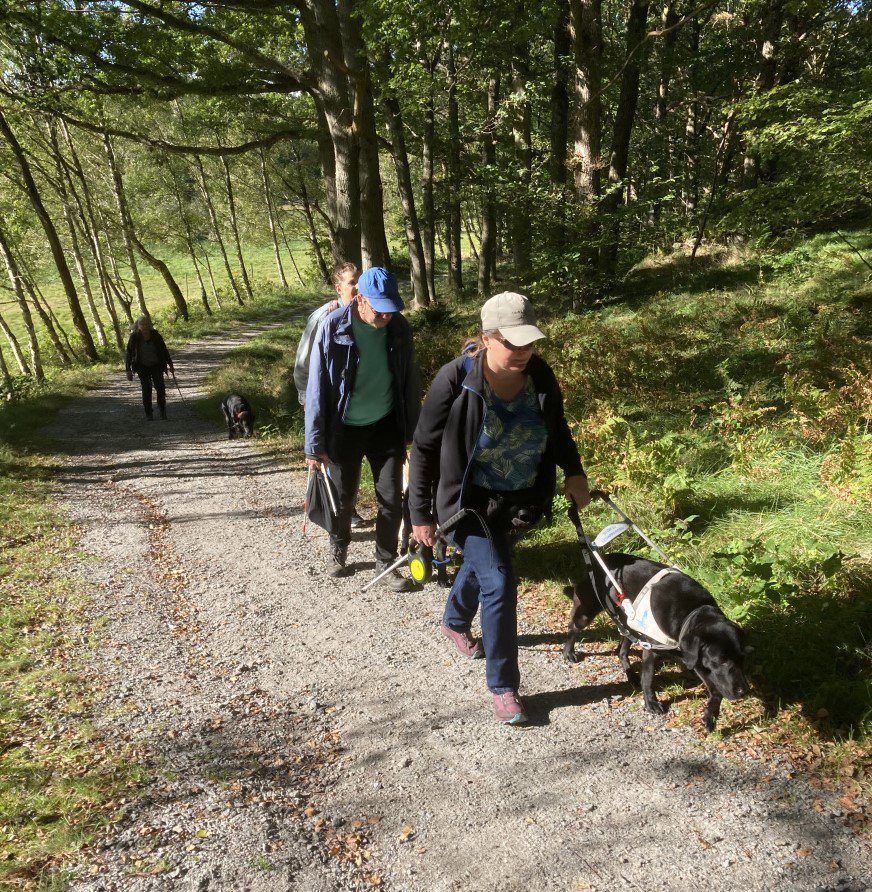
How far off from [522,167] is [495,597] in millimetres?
12253

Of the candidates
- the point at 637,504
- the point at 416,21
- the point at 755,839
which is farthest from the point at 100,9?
the point at 755,839

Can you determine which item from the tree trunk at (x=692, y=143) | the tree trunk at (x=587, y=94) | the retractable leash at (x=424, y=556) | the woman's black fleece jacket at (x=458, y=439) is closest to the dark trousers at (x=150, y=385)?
the retractable leash at (x=424, y=556)

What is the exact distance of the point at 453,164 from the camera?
16.6 meters

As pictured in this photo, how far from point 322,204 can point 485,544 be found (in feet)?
142

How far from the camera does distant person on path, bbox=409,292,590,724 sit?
10.6ft

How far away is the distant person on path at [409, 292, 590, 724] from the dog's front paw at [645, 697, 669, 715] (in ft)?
2.44

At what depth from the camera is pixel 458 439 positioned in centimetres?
329

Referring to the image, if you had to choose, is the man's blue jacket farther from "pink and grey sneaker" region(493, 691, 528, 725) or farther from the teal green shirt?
"pink and grey sneaker" region(493, 691, 528, 725)

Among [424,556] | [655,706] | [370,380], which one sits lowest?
[655,706]

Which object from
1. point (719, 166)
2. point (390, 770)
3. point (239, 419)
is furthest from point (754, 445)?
point (719, 166)

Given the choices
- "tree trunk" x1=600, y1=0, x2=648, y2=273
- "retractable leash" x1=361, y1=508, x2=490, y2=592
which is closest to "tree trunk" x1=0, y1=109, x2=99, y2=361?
"tree trunk" x1=600, y1=0, x2=648, y2=273

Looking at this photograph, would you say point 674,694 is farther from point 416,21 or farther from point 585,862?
point 416,21

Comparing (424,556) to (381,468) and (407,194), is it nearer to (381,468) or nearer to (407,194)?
(381,468)

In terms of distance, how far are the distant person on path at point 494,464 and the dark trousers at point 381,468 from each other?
146 centimetres
